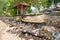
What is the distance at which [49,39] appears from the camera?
5125mm

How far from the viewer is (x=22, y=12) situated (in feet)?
31.2

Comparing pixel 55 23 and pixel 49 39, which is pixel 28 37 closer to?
pixel 49 39

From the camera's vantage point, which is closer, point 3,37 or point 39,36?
point 39,36

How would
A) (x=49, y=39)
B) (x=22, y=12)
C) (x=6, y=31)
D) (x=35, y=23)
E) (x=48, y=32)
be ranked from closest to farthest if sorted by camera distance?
(x=49, y=39) < (x=48, y=32) < (x=6, y=31) < (x=35, y=23) < (x=22, y=12)

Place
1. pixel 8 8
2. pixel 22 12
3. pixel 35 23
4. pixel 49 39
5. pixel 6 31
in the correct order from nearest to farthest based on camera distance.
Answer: pixel 49 39 < pixel 6 31 < pixel 35 23 < pixel 22 12 < pixel 8 8

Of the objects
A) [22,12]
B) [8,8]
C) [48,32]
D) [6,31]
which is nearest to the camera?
[48,32]

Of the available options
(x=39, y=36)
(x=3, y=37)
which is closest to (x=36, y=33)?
(x=39, y=36)

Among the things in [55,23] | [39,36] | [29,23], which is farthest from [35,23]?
[39,36]

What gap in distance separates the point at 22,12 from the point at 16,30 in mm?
3040

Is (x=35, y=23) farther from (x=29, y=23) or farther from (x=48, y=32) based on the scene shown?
(x=48, y=32)

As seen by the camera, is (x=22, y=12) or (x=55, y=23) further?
(x=22, y=12)

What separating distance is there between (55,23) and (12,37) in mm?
2027

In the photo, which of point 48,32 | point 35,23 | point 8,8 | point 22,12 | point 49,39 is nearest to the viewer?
point 49,39

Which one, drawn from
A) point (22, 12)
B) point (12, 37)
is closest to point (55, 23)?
point (12, 37)
